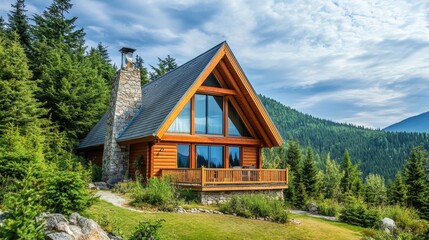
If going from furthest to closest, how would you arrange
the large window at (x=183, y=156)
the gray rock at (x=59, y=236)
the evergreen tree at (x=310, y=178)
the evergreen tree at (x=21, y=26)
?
the evergreen tree at (x=21, y=26)
the evergreen tree at (x=310, y=178)
the large window at (x=183, y=156)
the gray rock at (x=59, y=236)

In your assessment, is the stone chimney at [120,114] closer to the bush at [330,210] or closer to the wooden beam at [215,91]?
the wooden beam at [215,91]

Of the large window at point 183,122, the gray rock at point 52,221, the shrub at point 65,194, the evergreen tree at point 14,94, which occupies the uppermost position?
the evergreen tree at point 14,94

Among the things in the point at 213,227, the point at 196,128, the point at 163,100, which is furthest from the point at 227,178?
the point at 163,100

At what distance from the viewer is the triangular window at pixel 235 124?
19.4 meters

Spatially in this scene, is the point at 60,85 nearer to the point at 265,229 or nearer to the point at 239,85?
Answer: the point at 239,85

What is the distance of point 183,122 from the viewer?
1786cm

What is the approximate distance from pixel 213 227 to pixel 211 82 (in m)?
9.67

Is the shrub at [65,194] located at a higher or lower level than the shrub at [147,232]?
higher

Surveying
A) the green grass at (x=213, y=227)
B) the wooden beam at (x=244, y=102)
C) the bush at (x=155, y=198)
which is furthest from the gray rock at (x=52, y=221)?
the wooden beam at (x=244, y=102)

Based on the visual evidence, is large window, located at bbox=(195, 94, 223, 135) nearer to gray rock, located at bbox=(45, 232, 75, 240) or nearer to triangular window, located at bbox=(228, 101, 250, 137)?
triangular window, located at bbox=(228, 101, 250, 137)

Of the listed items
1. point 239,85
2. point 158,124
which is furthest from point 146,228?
point 239,85

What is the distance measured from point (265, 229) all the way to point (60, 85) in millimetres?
21572

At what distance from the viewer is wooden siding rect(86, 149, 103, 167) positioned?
22.8 m

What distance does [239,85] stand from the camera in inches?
736
